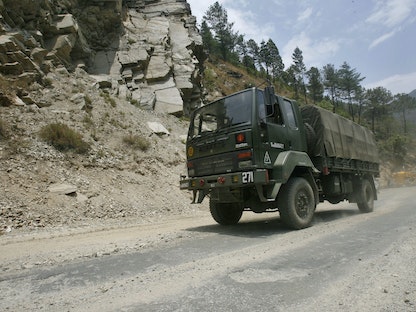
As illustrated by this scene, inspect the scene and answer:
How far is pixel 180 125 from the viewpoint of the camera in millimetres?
21469

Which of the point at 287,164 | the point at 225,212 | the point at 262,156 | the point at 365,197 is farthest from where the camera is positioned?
the point at 365,197

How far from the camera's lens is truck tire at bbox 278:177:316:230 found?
21.7 ft

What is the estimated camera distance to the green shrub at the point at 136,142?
15297 millimetres

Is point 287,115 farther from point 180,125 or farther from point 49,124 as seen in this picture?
point 180,125

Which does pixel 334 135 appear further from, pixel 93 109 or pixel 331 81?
pixel 331 81

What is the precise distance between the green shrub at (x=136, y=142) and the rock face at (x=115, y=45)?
5.72m

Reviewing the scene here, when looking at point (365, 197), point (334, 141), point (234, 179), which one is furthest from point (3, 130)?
point (365, 197)

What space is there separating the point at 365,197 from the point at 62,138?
11579mm

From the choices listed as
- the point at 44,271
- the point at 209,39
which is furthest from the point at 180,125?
the point at 209,39

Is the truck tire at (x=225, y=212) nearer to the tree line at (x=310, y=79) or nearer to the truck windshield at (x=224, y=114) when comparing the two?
the truck windshield at (x=224, y=114)

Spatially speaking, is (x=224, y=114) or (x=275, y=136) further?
(x=224, y=114)

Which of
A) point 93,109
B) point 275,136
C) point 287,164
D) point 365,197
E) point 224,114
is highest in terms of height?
point 93,109

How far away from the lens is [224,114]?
7.03 m

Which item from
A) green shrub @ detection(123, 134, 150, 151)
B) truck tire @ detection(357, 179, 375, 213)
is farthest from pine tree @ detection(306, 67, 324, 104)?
truck tire @ detection(357, 179, 375, 213)
